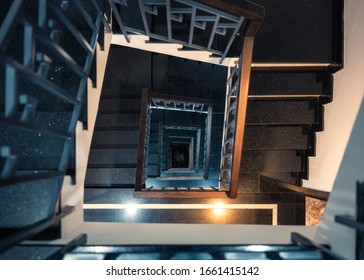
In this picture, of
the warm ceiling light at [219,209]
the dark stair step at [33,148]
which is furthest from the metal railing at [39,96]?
the warm ceiling light at [219,209]

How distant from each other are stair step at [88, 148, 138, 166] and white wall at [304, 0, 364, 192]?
2.86 metres

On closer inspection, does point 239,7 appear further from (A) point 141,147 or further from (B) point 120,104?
(B) point 120,104

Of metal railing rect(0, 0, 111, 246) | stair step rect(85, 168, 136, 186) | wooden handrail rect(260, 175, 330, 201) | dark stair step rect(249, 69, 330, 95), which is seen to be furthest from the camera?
stair step rect(85, 168, 136, 186)

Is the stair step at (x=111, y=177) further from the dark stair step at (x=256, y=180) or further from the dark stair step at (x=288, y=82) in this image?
the dark stair step at (x=288, y=82)

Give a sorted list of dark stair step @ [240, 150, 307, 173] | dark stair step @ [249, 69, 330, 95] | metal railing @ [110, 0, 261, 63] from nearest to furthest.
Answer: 1. metal railing @ [110, 0, 261, 63]
2. dark stair step @ [249, 69, 330, 95]
3. dark stair step @ [240, 150, 307, 173]

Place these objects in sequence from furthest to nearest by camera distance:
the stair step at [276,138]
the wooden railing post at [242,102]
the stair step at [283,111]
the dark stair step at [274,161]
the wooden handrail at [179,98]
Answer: the wooden handrail at [179,98] < the dark stair step at [274,161] < the stair step at [276,138] < the stair step at [283,111] < the wooden railing post at [242,102]

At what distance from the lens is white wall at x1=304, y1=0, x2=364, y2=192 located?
9.05 feet

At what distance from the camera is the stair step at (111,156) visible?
4.44 metres

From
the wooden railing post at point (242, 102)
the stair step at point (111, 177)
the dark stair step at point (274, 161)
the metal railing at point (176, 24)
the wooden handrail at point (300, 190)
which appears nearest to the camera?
the wooden railing post at point (242, 102)

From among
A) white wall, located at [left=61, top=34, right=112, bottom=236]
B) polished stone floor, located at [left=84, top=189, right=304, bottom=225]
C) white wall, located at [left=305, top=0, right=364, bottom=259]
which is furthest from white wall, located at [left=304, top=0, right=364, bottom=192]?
white wall, located at [left=61, top=34, right=112, bottom=236]

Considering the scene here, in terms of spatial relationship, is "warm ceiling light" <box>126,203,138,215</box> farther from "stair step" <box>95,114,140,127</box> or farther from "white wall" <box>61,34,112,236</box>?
"white wall" <box>61,34,112,236</box>


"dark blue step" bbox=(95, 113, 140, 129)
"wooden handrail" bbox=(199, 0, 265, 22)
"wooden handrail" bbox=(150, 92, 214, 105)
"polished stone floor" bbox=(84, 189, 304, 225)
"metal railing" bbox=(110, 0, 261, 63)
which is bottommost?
"polished stone floor" bbox=(84, 189, 304, 225)

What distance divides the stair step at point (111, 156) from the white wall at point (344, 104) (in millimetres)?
2861

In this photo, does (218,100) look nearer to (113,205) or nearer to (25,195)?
(113,205)
